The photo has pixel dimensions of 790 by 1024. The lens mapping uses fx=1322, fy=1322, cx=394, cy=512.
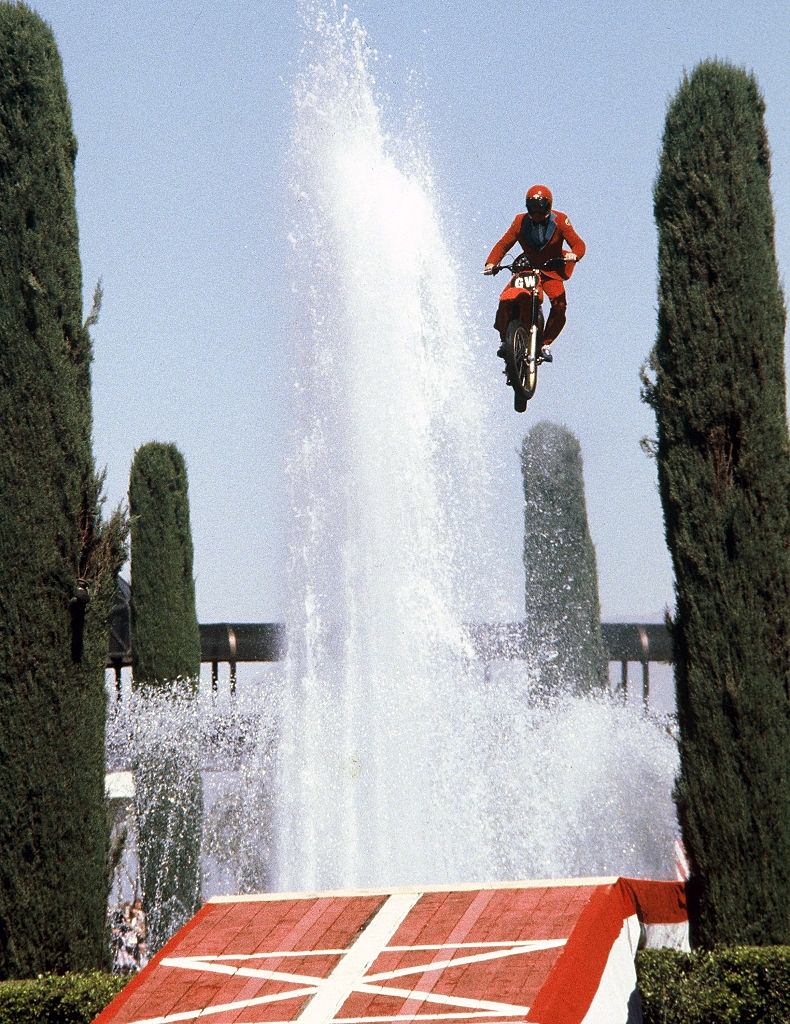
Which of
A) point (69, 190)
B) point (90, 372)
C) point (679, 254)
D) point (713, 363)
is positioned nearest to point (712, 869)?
point (713, 363)

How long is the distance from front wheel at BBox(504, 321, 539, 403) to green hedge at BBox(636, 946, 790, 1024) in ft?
12.4

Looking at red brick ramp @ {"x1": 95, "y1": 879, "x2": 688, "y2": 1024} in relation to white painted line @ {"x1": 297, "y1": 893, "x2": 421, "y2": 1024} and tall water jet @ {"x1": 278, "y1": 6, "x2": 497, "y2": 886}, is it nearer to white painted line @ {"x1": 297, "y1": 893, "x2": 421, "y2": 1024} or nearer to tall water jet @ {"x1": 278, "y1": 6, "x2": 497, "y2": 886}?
white painted line @ {"x1": 297, "y1": 893, "x2": 421, "y2": 1024}

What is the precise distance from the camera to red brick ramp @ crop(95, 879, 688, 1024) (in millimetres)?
5371

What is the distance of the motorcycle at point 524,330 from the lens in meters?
9.06

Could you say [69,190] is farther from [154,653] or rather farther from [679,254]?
[154,653]

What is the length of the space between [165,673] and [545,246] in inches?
416

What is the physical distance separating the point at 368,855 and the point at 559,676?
1210cm

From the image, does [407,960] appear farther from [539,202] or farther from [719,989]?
[539,202]

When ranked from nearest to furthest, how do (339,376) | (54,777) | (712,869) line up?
(712,869) < (54,777) < (339,376)

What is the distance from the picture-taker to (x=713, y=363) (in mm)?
8258

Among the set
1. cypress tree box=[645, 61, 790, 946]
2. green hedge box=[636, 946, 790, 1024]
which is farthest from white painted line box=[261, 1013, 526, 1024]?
cypress tree box=[645, 61, 790, 946]

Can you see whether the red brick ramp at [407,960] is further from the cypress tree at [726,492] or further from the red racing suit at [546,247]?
the red racing suit at [546,247]

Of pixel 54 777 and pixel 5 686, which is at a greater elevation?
pixel 5 686

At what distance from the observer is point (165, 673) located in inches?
707
